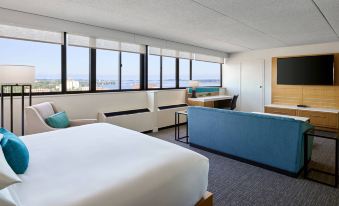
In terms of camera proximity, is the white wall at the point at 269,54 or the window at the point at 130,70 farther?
the white wall at the point at 269,54

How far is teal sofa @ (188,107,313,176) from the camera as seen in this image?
2736 mm

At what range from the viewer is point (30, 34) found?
3.51 meters

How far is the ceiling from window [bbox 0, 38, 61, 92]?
1.92 ft

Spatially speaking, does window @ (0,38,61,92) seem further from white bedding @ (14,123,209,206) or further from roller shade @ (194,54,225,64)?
roller shade @ (194,54,225,64)

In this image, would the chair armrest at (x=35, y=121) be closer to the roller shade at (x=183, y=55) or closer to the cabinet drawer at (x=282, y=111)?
the roller shade at (x=183, y=55)

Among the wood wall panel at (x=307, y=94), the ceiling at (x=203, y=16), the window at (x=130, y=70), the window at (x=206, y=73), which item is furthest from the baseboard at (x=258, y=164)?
the wood wall panel at (x=307, y=94)

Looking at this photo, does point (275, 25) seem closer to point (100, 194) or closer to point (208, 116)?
point (208, 116)

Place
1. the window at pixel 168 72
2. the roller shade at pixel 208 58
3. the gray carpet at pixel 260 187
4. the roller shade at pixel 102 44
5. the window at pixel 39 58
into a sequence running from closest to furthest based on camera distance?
the gray carpet at pixel 260 187 < the window at pixel 39 58 < the roller shade at pixel 102 44 < the window at pixel 168 72 < the roller shade at pixel 208 58

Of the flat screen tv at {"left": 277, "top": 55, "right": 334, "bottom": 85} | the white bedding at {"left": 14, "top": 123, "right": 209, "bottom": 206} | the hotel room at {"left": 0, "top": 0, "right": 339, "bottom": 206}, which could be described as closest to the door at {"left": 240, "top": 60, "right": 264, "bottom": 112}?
the hotel room at {"left": 0, "top": 0, "right": 339, "bottom": 206}

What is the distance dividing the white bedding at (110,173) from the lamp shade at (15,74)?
1.10 m

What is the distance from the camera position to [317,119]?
214 inches

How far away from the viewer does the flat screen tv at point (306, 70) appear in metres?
5.57

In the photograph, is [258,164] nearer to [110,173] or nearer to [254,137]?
[254,137]

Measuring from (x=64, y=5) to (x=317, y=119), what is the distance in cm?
603
